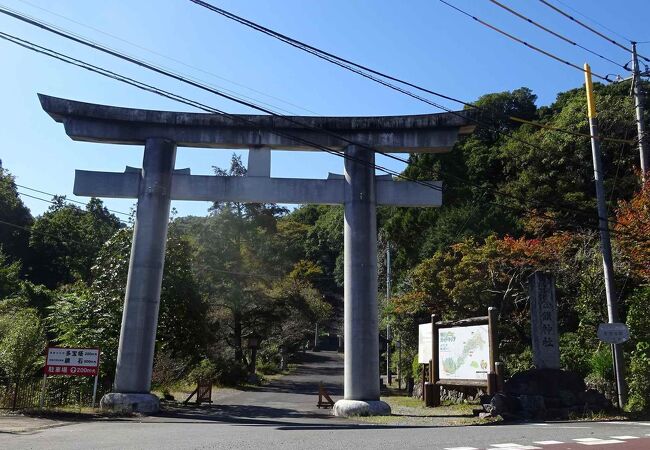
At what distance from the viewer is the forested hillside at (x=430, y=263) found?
1956 cm

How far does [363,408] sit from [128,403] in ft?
21.0

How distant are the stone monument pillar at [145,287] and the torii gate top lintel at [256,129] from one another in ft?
2.30

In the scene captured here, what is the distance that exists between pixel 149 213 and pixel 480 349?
10895 millimetres

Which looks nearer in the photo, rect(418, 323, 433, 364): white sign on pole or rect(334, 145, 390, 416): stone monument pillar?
rect(334, 145, 390, 416): stone monument pillar

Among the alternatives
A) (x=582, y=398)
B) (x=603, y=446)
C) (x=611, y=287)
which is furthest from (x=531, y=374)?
(x=603, y=446)

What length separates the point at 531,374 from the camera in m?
14.8

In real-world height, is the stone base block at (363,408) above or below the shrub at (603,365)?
below

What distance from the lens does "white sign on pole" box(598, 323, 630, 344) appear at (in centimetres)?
1480

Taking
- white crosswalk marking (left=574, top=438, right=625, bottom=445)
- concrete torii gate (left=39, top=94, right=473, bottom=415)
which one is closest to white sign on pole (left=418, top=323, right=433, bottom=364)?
concrete torii gate (left=39, top=94, right=473, bottom=415)

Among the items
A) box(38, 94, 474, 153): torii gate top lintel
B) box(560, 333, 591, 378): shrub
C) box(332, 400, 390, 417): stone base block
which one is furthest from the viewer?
box(560, 333, 591, 378): shrub

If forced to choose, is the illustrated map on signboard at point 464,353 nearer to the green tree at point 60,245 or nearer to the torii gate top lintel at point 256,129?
the torii gate top lintel at point 256,129

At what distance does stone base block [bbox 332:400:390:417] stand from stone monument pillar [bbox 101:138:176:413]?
5321 millimetres

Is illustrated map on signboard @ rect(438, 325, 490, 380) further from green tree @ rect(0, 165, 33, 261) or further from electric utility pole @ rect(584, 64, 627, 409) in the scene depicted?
green tree @ rect(0, 165, 33, 261)

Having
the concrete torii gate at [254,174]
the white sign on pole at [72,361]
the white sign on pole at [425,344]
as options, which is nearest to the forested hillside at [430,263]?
the white sign on pole at [72,361]
